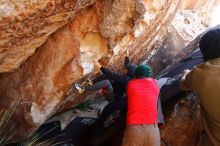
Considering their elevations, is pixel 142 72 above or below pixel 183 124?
above

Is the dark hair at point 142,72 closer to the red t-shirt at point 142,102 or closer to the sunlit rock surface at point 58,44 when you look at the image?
the red t-shirt at point 142,102

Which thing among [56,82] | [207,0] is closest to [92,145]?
[56,82]

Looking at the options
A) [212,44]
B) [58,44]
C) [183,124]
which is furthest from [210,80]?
[58,44]

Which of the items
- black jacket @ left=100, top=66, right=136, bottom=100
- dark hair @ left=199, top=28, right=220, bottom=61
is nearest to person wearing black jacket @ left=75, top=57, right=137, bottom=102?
black jacket @ left=100, top=66, right=136, bottom=100

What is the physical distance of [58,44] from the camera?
15.2ft

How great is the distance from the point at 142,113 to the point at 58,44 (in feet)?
4.43

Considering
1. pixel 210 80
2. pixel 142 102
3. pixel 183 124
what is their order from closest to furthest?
pixel 210 80 < pixel 142 102 < pixel 183 124

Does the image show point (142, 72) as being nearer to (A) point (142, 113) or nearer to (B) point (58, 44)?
(A) point (142, 113)

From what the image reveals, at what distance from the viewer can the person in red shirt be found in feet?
14.3

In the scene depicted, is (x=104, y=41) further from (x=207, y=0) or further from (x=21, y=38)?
(x=207, y=0)

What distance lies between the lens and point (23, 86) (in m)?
5.02

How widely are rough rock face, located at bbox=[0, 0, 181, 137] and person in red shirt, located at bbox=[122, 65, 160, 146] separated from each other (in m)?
0.66

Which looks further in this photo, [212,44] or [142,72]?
[142,72]

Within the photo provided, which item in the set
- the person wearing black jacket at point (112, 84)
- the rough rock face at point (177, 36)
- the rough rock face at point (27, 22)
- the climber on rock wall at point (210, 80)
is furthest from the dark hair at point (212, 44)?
the rough rock face at point (177, 36)
